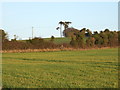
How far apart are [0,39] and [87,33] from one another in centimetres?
3419

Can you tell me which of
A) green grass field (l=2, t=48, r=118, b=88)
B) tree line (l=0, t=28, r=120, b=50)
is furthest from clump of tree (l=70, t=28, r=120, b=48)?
green grass field (l=2, t=48, r=118, b=88)

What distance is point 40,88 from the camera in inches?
313

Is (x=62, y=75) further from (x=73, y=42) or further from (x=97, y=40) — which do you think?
(x=97, y=40)

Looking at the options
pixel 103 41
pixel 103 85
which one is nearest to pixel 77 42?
pixel 103 41

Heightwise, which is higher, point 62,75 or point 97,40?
point 97,40

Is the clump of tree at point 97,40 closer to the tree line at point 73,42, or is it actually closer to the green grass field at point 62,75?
the tree line at point 73,42

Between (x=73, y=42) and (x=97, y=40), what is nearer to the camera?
(x=73, y=42)

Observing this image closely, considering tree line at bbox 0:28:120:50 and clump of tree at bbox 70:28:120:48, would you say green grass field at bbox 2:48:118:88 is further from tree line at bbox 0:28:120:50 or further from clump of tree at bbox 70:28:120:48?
clump of tree at bbox 70:28:120:48

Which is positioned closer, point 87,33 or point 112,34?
point 112,34

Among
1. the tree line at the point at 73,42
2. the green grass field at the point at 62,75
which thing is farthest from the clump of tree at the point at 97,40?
the green grass field at the point at 62,75

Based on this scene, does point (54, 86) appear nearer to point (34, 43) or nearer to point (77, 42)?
point (34, 43)

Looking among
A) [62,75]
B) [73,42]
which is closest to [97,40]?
[73,42]

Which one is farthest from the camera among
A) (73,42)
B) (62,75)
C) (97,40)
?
(97,40)

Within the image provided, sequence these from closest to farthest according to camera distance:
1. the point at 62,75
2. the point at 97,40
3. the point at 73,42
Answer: the point at 62,75, the point at 73,42, the point at 97,40
